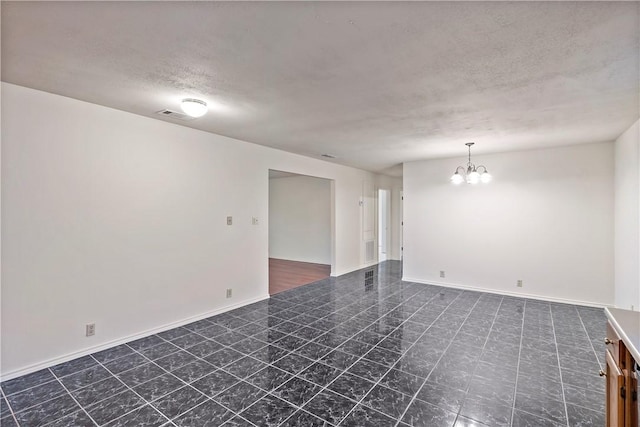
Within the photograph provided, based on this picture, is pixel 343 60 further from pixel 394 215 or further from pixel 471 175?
pixel 394 215

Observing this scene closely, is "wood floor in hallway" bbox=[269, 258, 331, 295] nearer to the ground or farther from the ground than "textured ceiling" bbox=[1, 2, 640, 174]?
nearer to the ground

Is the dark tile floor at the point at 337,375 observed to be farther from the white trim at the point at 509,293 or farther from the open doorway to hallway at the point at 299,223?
the open doorway to hallway at the point at 299,223

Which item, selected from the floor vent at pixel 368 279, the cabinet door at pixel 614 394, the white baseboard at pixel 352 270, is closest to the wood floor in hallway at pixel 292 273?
the white baseboard at pixel 352 270

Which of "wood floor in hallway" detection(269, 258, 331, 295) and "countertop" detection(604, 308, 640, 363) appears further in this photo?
"wood floor in hallway" detection(269, 258, 331, 295)

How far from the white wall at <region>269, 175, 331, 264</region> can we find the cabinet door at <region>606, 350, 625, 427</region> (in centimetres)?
662

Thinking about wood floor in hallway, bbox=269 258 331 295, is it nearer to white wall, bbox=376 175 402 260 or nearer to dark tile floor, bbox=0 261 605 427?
dark tile floor, bbox=0 261 605 427

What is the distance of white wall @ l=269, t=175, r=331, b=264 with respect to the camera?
26.9ft

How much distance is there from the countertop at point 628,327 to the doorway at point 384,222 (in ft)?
23.4

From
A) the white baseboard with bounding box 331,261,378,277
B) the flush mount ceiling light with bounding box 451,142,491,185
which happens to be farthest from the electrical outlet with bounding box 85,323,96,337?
the flush mount ceiling light with bounding box 451,142,491,185

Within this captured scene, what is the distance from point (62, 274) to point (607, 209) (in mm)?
7166

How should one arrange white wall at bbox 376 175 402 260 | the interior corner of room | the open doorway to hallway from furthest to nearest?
white wall at bbox 376 175 402 260 → the open doorway to hallway → the interior corner of room

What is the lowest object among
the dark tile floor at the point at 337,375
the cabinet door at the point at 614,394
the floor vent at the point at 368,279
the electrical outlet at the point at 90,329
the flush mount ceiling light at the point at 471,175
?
the dark tile floor at the point at 337,375

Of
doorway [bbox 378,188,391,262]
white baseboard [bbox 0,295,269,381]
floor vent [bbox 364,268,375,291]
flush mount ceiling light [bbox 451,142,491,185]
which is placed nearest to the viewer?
white baseboard [bbox 0,295,269,381]

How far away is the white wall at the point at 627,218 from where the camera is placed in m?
3.44
